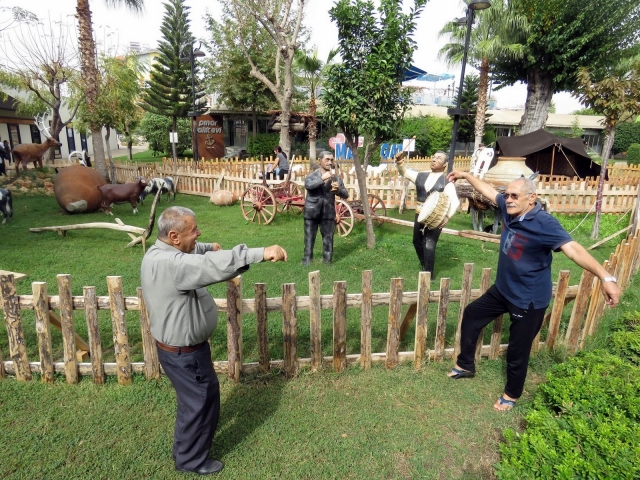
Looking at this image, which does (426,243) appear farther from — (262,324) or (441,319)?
(262,324)

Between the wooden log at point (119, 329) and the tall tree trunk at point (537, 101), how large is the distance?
76.6ft

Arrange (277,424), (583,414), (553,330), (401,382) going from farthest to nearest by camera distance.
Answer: (553,330) → (401,382) → (277,424) → (583,414)

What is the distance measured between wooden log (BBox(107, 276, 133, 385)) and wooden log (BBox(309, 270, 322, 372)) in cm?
153

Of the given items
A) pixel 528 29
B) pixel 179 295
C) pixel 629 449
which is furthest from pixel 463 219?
pixel 528 29

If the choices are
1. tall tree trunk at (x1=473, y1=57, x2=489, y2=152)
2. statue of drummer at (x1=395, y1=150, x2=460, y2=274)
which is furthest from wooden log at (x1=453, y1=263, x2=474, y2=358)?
tall tree trunk at (x1=473, y1=57, x2=489, y2=152)

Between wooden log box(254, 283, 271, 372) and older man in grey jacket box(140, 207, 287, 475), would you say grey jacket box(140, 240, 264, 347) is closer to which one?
older man in grey jacket box(140, 207, 287, 475)

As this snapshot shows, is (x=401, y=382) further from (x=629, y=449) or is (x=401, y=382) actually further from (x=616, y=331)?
(x=616, y=331)

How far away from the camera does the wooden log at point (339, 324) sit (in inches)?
139

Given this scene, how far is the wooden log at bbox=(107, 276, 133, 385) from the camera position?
327 cm

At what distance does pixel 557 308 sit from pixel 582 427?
1603 mm

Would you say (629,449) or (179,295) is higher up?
(179,295)

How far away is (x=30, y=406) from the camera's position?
10.6ft

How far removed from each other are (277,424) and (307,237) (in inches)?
153

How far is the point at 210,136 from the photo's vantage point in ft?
97.5
